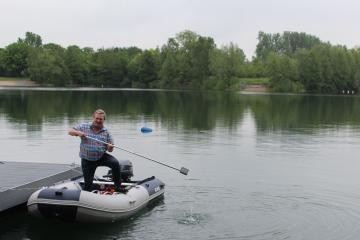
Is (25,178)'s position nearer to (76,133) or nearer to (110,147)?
(76,133)

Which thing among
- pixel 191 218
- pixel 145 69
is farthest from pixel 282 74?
pixel 191 218

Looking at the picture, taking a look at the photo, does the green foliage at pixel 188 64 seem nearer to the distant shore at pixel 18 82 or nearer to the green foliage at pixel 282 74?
the green foliage at pixel 282 74

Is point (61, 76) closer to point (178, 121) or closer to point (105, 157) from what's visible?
point (178, 121)

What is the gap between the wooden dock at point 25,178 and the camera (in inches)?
521

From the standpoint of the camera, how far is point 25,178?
575 inches

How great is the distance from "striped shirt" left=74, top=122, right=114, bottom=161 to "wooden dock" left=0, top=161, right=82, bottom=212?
5.68 ft

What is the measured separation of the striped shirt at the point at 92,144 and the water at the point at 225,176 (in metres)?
1.60

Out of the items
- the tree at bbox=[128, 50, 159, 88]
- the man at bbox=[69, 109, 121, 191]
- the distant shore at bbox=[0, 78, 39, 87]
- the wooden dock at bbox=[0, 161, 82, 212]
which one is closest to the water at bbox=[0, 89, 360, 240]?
the wooden dock at bbox=[0, 161, 82, 212]

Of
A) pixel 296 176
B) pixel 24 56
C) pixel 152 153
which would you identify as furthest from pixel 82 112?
pixel 24 56

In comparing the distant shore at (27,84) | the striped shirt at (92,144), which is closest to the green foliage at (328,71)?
the distant shore at (27,84)

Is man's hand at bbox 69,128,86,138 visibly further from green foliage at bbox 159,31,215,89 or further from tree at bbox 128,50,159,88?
tree at bbox 128,50,159,88

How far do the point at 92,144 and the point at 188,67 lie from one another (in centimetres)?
12026

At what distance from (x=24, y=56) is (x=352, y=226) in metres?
145

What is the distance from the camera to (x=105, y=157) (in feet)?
44.5
